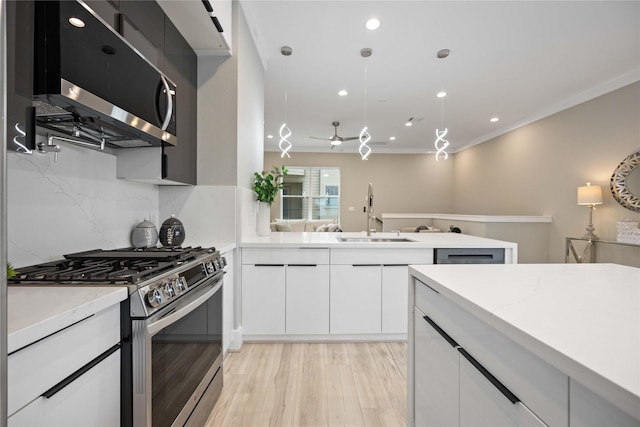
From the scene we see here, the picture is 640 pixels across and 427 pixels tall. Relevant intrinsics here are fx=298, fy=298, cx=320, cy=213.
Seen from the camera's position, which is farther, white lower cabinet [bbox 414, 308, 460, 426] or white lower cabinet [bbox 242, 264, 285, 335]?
white lower cabinet [bbox 242, 264, 285, 335]

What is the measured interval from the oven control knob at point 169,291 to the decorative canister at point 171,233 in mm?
952

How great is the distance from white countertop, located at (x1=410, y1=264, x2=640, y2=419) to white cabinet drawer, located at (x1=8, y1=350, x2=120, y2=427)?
1047 millimetres

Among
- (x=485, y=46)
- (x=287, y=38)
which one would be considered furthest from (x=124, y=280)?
(x=485, y=46)

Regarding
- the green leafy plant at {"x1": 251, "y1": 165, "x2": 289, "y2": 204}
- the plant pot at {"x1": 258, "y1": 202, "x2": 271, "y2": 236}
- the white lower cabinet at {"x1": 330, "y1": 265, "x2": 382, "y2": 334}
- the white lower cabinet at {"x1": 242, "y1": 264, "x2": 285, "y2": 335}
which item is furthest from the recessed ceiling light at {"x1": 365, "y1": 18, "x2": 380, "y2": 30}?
the white lower cabinet at {"x1": 242, "y1": 264, "x2": 285, "y2": 335}

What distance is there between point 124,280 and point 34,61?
0.74m

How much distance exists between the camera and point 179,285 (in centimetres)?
123

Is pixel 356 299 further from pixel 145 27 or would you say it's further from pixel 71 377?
pixel 145 27

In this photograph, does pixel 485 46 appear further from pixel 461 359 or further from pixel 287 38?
pixel 461 359

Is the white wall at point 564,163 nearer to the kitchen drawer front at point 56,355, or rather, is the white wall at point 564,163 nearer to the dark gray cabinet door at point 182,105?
the dark gray cabinet door at point 182,105

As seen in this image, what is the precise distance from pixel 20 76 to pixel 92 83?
0.28 m

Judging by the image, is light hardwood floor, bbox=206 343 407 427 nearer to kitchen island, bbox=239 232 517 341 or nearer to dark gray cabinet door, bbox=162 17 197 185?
kitchen island, bbox=239 232 517 341

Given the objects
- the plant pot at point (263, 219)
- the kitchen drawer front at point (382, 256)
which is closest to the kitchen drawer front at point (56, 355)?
the kitchen drawer front at point (382, 256)

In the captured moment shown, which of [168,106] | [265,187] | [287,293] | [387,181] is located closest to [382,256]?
[287,293]

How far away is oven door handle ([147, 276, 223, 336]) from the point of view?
1021 millimetres
